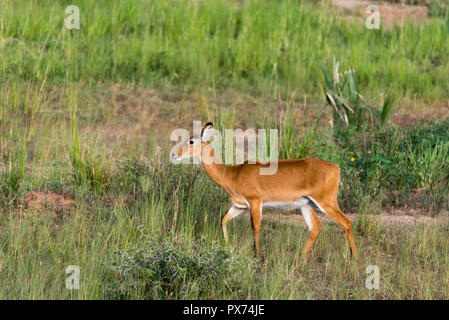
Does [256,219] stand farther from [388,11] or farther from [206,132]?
[388,11]

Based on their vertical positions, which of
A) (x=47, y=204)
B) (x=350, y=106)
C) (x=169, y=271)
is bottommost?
(x=47, y=204)

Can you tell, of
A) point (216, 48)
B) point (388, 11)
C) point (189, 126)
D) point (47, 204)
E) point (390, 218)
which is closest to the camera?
point (47, 204)

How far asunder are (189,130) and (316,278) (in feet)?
18.0

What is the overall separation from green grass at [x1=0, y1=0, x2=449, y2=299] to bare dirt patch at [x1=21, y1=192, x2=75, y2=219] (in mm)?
48

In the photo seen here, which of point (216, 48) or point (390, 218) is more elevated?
point (216, 48)

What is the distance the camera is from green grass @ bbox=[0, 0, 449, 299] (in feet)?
20.4

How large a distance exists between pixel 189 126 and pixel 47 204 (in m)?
4.07

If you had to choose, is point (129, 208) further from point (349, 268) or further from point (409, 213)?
point (409, 213)

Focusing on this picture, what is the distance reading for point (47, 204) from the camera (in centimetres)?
805

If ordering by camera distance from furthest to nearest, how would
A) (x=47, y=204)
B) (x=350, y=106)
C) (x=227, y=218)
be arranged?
(x=350, y=106)
(x=47, y=204)
(x=227, y=218)

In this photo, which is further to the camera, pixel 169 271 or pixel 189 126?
pixel 189 126

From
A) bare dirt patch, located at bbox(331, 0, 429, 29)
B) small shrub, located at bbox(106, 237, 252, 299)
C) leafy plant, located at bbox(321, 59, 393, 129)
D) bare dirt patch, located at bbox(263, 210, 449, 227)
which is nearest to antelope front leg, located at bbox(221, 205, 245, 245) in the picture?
small shrub, located at bbox(106, 237, 252, 299)

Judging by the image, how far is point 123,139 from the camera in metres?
11.1

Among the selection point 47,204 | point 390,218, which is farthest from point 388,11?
point 47,204
